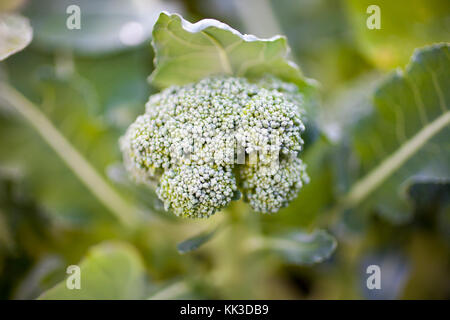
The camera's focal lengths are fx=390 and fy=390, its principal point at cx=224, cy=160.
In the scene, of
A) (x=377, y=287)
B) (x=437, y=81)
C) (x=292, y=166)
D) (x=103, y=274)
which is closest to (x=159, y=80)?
(x=292, y=166)

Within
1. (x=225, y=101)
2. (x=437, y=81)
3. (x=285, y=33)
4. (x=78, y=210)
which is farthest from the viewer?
(x=285, y=33)

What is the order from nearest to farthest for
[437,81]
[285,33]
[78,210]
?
[437,81] < [78,210] < [285,33]

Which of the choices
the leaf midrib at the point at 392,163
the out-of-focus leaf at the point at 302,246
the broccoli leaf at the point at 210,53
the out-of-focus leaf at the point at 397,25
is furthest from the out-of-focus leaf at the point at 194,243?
the out-of-focus leaf at the point at 397,25

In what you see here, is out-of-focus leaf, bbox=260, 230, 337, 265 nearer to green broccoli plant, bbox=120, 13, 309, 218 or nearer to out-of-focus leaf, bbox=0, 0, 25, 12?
green broccoli plant, bbox=120, 13, 309, 218

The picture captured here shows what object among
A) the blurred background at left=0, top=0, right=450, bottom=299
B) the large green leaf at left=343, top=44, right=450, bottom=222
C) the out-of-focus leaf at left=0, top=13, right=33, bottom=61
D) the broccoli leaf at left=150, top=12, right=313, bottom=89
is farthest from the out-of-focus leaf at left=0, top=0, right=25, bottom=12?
the large green leaf at left=343, top=44, right=450, bottom=222

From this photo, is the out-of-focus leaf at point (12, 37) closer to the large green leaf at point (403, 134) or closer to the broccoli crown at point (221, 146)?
the broccoli crown at point (221, 146)
